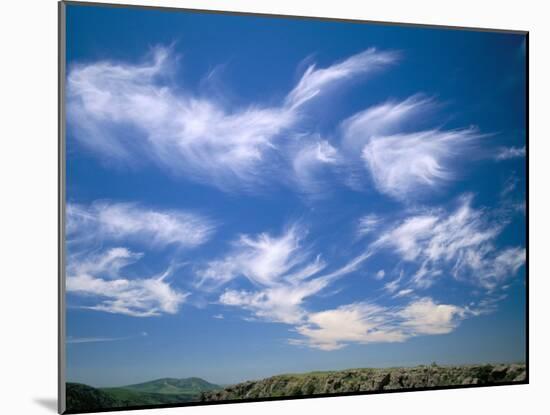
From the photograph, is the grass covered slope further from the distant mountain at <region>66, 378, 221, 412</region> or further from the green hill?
the green hill

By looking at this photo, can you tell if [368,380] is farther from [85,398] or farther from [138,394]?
[85,398]

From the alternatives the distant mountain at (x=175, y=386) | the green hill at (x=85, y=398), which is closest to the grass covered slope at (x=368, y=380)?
the distant mountain at (x=175, y=386)

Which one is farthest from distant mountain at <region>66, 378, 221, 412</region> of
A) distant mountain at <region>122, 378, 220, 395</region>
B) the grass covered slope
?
the grass covered slope

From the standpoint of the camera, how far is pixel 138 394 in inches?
259

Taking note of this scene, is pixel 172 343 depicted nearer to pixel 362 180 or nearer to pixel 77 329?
pixel 77 329

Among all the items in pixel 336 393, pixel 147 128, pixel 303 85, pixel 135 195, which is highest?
pixel 303 85

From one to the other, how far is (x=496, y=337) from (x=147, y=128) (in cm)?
346

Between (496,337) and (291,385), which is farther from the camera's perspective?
(496,337)

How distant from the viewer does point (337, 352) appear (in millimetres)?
7008

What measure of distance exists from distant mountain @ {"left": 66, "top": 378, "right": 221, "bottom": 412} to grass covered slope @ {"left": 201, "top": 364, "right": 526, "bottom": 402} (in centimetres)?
11

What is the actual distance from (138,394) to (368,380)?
1882mm

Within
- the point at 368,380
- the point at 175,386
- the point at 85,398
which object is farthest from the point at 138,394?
the point at 368,380

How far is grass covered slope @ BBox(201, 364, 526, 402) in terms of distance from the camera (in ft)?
22.3

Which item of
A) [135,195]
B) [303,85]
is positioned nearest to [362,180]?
[303,85]
